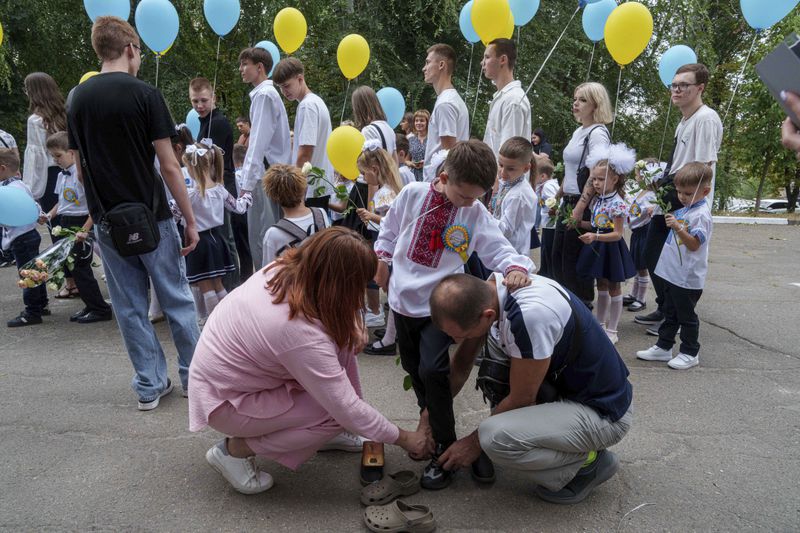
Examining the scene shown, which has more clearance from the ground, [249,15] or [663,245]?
[249,15]

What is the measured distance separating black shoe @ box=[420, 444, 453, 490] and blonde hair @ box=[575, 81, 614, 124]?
2.92m

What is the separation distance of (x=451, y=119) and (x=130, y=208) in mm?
2315

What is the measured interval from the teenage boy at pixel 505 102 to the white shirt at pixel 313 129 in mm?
1315

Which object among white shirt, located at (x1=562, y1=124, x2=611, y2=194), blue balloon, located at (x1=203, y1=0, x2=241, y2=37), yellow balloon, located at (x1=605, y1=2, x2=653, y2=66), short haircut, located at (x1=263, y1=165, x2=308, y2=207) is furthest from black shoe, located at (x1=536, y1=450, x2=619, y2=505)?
blue balloon, located at (x1=203, y1=0, x2=241, y2=37)

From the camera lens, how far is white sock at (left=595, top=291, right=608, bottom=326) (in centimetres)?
424

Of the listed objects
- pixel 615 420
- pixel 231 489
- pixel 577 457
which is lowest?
pixel 231 489

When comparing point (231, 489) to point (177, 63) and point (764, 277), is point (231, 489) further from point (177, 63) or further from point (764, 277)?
point (177, 63)

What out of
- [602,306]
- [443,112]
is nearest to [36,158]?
[443,112]

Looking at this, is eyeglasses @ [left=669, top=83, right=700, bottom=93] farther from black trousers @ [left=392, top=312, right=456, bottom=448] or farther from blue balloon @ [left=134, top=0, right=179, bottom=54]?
blue balloon @ [left=134, top=0, right=179, bottom=54]

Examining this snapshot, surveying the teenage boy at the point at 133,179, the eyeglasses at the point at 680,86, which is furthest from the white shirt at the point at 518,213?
the teenage boy at the point at 133,179

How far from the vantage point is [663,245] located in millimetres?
4117

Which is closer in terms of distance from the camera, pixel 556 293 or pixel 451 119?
pixel 556 293

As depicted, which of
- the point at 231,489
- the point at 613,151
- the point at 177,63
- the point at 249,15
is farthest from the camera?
the point at 177,63

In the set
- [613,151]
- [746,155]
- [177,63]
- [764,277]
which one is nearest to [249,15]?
[177,63]
